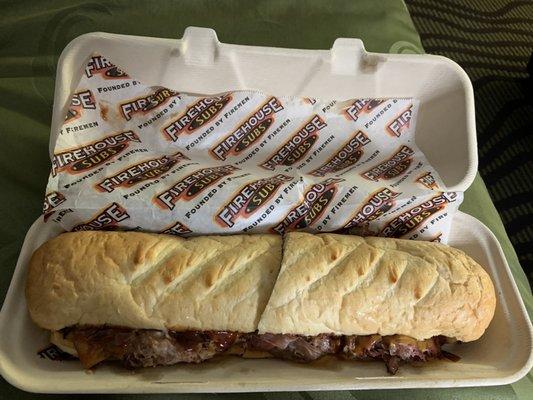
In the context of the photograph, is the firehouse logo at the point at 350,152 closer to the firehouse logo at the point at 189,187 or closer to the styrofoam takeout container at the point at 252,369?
the firehouse logo at the point at 189,187

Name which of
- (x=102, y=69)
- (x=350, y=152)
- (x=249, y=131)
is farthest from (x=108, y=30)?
(x=350, y=152)

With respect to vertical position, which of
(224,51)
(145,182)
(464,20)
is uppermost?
(224,51)

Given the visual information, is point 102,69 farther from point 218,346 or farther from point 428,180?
point 428,180

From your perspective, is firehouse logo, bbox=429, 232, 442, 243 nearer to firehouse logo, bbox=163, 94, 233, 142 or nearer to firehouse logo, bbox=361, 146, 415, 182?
firehouse logo, bbox=361, 146, 415, 182

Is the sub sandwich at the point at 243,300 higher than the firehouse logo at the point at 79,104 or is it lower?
lower

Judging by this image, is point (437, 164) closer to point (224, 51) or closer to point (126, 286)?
point (224, 51)

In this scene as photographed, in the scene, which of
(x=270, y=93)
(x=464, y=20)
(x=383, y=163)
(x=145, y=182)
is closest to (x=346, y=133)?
(x=383, y=163)

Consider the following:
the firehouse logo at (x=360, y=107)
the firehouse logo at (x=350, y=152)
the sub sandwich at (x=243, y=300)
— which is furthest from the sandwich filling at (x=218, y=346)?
the firehouse logo at (x=360, y=107)
